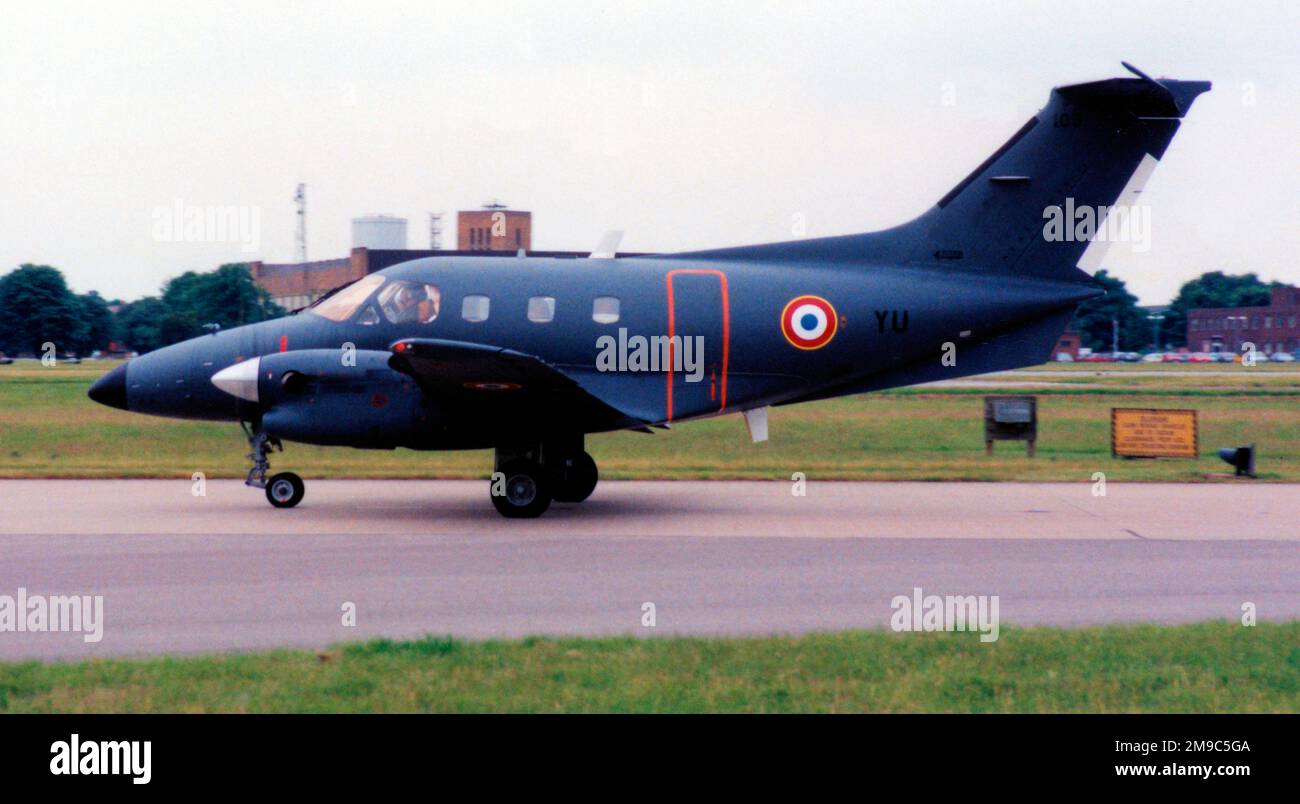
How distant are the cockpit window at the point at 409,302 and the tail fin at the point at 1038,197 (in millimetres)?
3636

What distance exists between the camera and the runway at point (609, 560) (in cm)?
1052

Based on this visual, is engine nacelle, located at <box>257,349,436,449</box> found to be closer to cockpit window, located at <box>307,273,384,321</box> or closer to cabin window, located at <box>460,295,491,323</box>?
cockpit window, located at <box>307,273,384,321</box>

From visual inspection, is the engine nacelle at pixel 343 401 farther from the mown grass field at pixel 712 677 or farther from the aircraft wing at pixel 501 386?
the mown grass field at pixel 712 677

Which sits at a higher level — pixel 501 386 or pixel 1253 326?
pixel 1253 326

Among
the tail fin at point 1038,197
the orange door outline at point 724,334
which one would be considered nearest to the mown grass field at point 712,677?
the orange door outline at point 724,334

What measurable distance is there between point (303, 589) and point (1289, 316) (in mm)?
137734

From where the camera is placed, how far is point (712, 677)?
8.38 m

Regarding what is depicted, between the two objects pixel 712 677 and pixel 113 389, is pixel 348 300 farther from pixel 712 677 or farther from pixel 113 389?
pixel 712 677

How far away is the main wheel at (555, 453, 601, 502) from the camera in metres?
18.0

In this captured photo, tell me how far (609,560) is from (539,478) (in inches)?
143

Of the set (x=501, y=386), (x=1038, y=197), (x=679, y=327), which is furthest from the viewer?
(x=1038, y=197)

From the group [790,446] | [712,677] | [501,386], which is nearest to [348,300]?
[501,386]

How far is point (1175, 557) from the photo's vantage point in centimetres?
1373

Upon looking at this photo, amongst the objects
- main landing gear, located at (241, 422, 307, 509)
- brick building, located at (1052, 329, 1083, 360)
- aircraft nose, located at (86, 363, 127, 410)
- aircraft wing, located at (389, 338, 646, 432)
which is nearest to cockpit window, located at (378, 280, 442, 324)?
aircraft wing, located at (389, 338, 646, 432)
